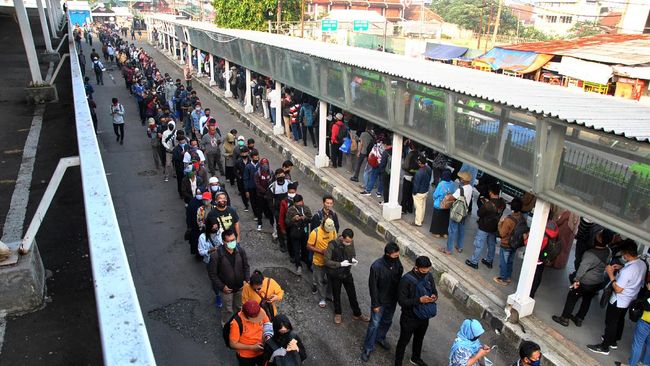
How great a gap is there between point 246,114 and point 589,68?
16434mm

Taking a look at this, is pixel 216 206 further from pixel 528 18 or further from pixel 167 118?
pixel 528 18

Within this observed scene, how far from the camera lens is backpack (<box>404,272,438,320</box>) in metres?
4.99

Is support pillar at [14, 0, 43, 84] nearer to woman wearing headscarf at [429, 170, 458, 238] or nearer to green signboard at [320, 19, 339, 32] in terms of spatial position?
woman wearing headscarf at [429, 170, 458, 238]

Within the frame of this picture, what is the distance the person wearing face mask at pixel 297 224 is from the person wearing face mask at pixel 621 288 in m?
4.19

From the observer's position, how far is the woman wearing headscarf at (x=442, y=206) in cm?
805

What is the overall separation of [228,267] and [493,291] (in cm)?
415

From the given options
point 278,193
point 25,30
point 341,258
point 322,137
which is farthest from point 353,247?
point 25,30

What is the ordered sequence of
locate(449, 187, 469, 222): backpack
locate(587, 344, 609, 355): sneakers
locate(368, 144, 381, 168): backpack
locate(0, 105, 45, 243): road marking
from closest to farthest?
1. locate(0, 105, 45, 243): road marking
2. locate(587, 344, 609, 355): sneakers
3. locate(449, 187, 469, 222): backpack
4. locate(368, 144, 381, 168): backpack

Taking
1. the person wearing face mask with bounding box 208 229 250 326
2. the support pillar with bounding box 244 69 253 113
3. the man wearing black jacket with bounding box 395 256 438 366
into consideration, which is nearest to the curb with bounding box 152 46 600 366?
the man wearing black jacket with bounding box 395 256 438 366

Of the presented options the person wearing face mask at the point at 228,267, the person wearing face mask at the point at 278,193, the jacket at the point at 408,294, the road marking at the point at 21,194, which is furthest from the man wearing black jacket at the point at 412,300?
the road marking at the point at 21,194

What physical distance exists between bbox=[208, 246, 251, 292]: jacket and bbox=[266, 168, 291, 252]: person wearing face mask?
2.37 metres

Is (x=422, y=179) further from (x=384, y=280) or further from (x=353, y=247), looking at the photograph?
(x=384, y=280)

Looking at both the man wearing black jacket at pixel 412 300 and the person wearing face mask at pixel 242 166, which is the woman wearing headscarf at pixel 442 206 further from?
the person wearing face mask at pixel 242 166

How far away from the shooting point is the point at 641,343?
5.23 m
